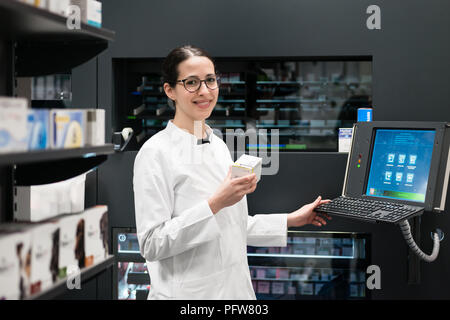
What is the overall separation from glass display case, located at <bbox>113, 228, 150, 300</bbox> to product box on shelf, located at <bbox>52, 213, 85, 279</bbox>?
1.63 metres

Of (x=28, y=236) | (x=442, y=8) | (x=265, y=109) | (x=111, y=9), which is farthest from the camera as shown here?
(x=265, y=109)

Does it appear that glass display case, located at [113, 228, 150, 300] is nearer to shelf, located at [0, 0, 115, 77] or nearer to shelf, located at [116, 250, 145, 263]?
shelf, located at [116, 250, 145, 263]

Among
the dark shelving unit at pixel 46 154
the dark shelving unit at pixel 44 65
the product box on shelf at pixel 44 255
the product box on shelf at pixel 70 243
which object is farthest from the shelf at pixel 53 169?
the product box on shelf at pixel 44 255

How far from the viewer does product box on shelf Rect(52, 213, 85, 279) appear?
5.12 ft

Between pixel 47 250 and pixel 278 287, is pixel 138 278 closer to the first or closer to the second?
pixel 278 287

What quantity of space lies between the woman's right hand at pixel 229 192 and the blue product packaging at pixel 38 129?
2.48 ft

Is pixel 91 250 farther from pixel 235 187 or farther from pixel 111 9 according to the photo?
pixel 111 9

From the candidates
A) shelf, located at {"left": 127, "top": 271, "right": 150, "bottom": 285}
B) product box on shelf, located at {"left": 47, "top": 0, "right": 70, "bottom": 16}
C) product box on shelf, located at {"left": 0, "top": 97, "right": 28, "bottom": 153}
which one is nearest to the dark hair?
product box on shelf, located at {"left": 47, "top": 0, "right": 70, "bottom": 16}

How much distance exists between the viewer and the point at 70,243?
1607mm

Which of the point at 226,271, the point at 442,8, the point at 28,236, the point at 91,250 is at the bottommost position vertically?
the point at 226,271

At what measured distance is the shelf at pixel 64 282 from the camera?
4.65 ft

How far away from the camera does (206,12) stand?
3240 mm

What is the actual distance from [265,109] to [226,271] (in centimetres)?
200
